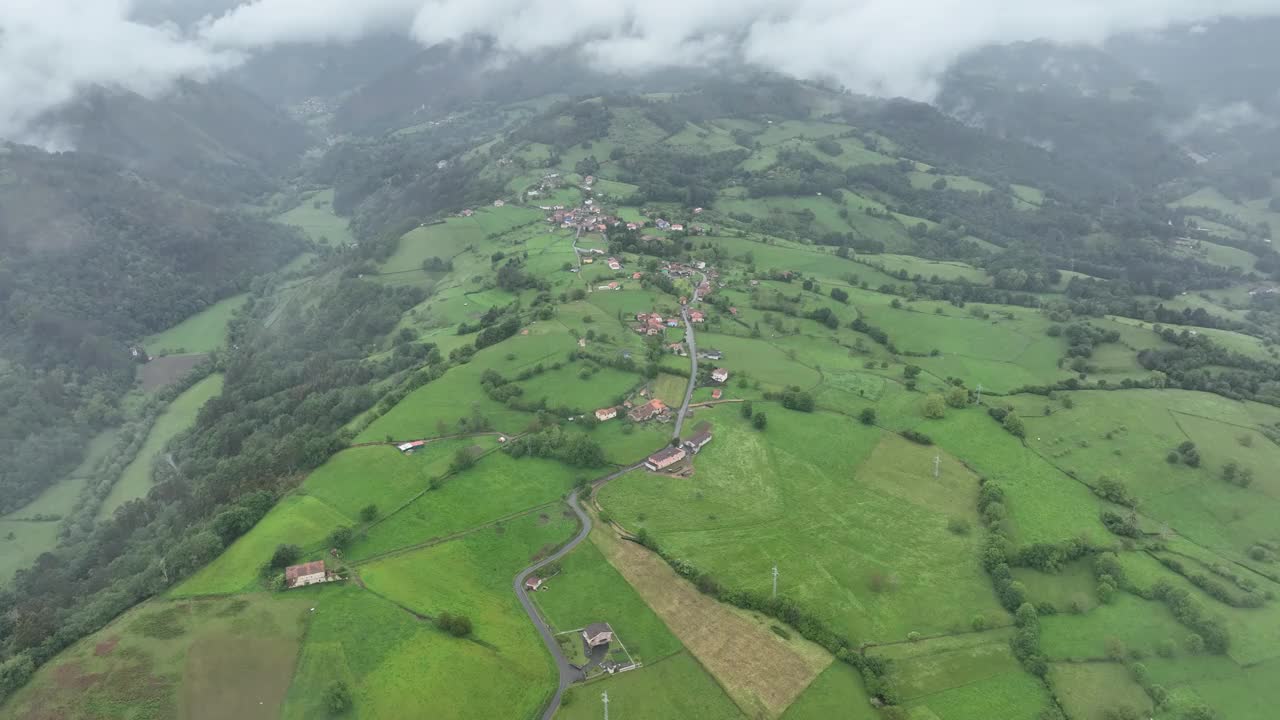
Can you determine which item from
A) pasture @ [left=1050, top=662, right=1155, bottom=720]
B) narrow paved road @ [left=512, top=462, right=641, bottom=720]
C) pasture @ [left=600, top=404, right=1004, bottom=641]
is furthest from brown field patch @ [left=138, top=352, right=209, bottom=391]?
pasture @ [left=1050, top=662, right=1155, bottom=720]

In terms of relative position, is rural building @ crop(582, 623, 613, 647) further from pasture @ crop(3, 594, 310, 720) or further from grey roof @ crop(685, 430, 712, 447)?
grey roof @ crop(685, 430, 712, 447)

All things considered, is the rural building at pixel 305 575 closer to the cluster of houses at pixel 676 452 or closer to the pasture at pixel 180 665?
the pasture at pixel 180 665

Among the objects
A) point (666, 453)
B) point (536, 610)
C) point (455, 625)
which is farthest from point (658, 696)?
point (666, 453)

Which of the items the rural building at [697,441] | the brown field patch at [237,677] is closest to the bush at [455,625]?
the brown field patch at [237,677]

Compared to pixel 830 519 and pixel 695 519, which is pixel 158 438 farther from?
pixel 830 519

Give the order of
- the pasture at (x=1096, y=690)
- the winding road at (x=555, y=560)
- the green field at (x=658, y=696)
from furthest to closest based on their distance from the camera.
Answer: the winding road at (x=555, y=560) < the pasture at (x=1096, y=690) < the green field at (x=658, y=696)

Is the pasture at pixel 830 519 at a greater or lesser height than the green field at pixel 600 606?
lesser
